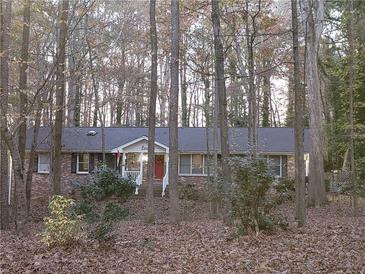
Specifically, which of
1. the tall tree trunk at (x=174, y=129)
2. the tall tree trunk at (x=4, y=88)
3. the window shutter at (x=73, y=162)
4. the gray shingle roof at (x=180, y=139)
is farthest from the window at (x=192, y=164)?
the tall tree trunk at (x=4, y=88)

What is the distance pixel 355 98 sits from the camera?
23734 millimetres

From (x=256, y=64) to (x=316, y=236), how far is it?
21559mm

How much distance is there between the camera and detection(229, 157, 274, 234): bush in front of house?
9227mm

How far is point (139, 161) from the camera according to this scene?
2652 centimetres

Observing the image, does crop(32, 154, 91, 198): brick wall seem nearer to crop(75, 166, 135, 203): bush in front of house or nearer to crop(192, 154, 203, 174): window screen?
crop(192, 154, 203, 174): window screen

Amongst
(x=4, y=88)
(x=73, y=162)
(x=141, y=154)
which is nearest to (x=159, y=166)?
(x=141, y=154)

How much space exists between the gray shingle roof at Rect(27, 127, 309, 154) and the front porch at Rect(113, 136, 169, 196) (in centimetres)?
80

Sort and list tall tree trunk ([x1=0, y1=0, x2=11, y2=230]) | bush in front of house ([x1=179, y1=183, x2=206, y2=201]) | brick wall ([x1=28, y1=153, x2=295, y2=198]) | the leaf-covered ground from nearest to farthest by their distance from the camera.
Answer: the leaf-covered ground
tall tree trunk ([x1=0, y1=0, x2=11, y2=230])
bush in front of house ([x1=179, y1=183, x2=206, y2=201])
brick wall ([x1=28, y1=153, x2=295, y2=198])

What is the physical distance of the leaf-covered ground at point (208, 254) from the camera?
665 centimetres

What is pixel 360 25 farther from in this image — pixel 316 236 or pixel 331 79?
pixel 316 236

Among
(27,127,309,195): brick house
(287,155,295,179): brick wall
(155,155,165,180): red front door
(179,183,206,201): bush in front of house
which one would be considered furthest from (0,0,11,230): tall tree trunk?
Result: (287,155,295,179): brick wall

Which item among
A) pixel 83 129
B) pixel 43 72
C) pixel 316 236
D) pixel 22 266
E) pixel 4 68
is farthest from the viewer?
pixel 83 129

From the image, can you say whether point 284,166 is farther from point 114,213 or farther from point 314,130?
point 114,213

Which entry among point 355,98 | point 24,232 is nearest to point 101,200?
point 24,232
